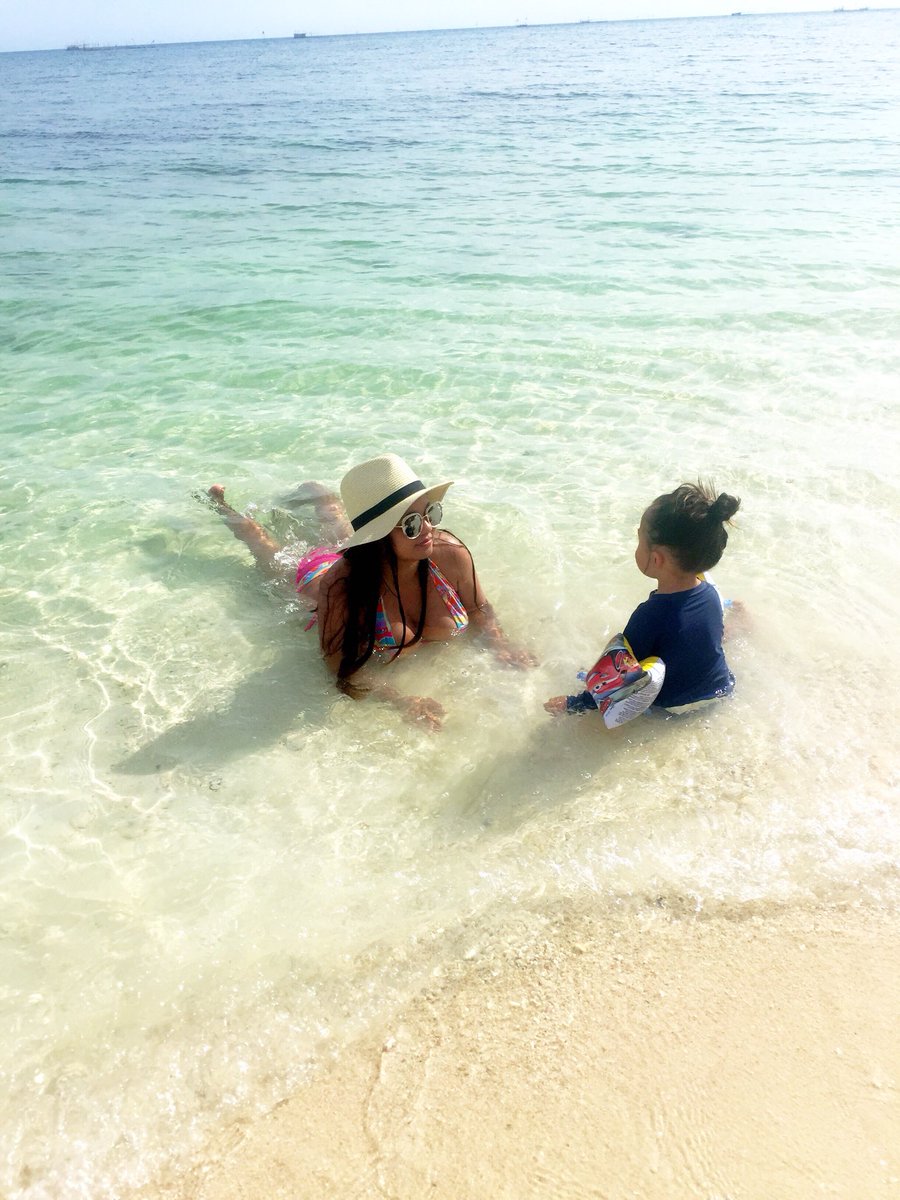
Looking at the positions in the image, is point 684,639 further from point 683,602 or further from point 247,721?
point 247,721

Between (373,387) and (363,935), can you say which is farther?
(373,387)

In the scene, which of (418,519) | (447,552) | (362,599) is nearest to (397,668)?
(362,599)

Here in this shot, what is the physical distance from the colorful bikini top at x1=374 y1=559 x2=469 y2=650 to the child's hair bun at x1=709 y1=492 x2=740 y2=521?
1.43 meters

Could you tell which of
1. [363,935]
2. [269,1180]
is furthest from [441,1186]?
[363,935]

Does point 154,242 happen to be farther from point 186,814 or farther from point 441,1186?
point 441,1186

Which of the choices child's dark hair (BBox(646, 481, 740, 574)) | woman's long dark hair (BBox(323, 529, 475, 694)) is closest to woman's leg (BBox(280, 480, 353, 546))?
woman's long dark hair (BBox(323, 529, 475, 694))

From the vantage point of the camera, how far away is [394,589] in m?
4.12

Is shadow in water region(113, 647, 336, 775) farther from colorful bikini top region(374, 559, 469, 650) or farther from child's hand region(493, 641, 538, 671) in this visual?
child's hand region(493, 641, 538, 671)

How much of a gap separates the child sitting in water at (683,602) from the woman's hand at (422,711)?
0.59m

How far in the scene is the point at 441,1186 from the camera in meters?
2.14

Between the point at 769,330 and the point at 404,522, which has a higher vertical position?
the point at 404,522

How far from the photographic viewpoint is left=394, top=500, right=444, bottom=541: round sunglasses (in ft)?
12.3

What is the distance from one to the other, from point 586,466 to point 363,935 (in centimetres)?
422

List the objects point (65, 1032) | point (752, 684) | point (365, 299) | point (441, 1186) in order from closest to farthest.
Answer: point (441, 1186)
point (65, 1032)
point (752, 684)
point (365, 299)
